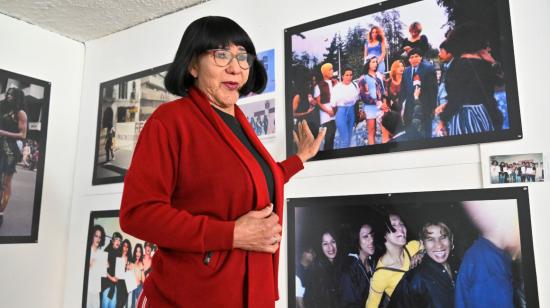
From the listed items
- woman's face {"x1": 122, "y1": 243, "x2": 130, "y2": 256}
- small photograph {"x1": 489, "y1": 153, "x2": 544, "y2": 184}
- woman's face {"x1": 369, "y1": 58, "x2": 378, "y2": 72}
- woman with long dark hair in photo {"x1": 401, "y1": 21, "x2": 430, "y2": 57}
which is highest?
woman with long dark hair in photo {"x1": 401, "y1": 21, "x2": 430, "y2": 57}

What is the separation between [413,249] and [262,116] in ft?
2.39

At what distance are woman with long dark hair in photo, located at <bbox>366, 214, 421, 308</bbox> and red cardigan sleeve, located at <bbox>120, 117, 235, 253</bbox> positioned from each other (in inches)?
24.2

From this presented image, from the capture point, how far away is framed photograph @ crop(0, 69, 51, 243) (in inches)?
75.7

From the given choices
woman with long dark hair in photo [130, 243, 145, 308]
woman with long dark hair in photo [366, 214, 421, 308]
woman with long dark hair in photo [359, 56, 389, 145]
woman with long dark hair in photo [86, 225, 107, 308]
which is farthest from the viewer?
woman with long dark hair in photo [86, 225, 107, 308]

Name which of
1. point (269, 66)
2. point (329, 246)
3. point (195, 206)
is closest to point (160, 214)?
point (195, 206)

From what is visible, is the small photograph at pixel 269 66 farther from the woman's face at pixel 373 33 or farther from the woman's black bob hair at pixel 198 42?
the woman's black bob hair at pixel 198 42

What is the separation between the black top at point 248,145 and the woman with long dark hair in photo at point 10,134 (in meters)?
1.40

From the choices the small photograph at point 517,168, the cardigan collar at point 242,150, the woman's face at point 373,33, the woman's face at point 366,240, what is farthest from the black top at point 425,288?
the woman's face at point 373,33

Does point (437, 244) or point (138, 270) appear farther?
point (138, 270)

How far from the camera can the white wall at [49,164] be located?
6.33 feet

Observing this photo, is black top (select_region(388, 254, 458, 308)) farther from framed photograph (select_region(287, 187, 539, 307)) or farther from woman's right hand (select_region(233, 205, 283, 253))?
woman's right hand (select_region(233, 205, 283, 253))

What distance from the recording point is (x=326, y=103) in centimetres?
146

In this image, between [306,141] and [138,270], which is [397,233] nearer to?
[306,141]

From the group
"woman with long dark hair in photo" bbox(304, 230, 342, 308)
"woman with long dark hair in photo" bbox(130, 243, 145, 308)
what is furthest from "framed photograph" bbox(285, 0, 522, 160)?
"woman with long dark hair in photo" bbox(130, 243, 145, 308)
